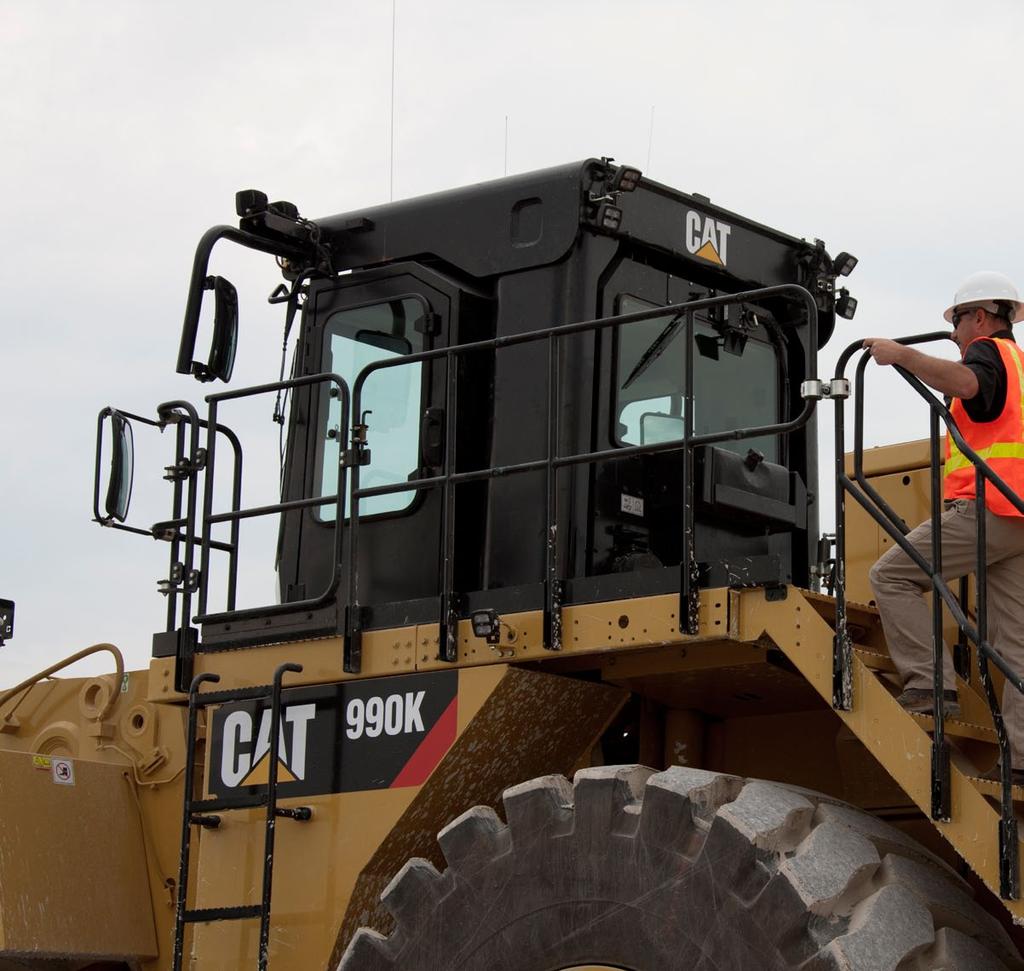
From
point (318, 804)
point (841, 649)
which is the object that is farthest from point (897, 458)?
point (318, 804)

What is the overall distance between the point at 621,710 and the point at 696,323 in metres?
1.71

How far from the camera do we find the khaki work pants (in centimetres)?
554

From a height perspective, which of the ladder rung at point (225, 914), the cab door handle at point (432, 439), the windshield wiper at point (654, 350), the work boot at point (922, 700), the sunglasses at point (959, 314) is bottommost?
Answer: the ladder rung at point (225, 914)

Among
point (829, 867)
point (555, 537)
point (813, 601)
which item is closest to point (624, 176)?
point (555, 537)

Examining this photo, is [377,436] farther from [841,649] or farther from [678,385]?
[841,649]

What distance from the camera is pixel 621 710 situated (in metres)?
6.59

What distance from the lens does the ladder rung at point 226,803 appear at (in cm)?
655

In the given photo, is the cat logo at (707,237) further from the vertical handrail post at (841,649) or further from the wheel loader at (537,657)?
the vertical handrail post at (841,649)

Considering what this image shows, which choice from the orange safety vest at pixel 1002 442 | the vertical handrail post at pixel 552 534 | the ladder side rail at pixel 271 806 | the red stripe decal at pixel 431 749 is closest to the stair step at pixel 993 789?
the orange safety vest at pixel 1002 442

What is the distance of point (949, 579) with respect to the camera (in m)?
5.67

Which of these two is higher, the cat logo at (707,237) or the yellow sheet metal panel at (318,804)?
the cat logo at (707,237)

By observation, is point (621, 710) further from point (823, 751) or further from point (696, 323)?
point (696, 323)

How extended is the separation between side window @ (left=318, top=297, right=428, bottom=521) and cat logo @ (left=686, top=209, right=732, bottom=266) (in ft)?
3.86

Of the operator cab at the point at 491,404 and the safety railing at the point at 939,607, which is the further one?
the operator cab at the point at 491,404
